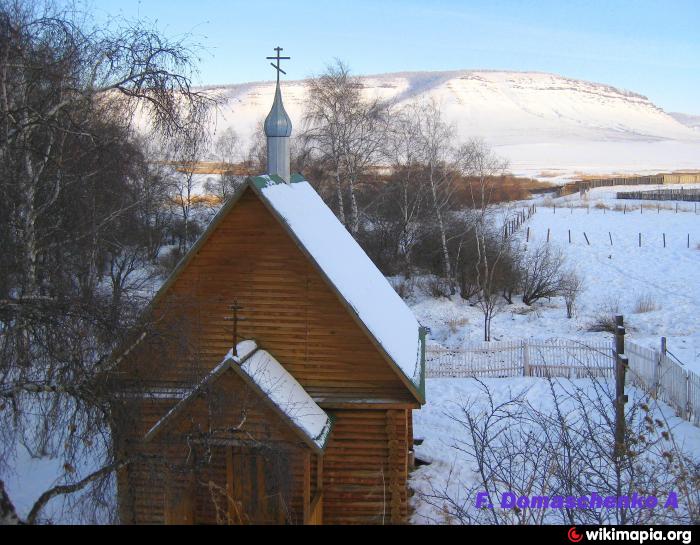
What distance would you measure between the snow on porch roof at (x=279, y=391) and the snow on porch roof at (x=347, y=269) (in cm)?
130

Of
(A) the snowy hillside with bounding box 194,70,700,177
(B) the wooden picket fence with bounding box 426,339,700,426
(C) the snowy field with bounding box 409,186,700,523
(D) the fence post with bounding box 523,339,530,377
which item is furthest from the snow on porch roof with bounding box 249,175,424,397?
(A) the snowy hillside with bounding box 194,70,700,177

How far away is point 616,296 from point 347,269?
800 inches

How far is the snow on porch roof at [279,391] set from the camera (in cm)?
879

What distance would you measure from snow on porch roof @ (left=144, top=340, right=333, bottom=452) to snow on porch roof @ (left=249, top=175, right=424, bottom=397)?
1.30 m

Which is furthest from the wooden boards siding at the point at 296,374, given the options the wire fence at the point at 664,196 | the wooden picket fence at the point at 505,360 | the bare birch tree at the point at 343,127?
the wire fence at the point at 664,196

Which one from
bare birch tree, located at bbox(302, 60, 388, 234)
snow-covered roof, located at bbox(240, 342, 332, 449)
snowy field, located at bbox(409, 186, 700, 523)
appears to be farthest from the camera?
bare birch tree, located at bbox(302, 60, 388, 234)

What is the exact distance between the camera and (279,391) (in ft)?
30.3

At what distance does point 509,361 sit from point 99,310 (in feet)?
51.7

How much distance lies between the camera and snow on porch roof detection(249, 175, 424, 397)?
9.77m

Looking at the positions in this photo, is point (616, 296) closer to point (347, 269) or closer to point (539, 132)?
point (347, 269)

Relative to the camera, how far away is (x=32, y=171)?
1100 centimetres
